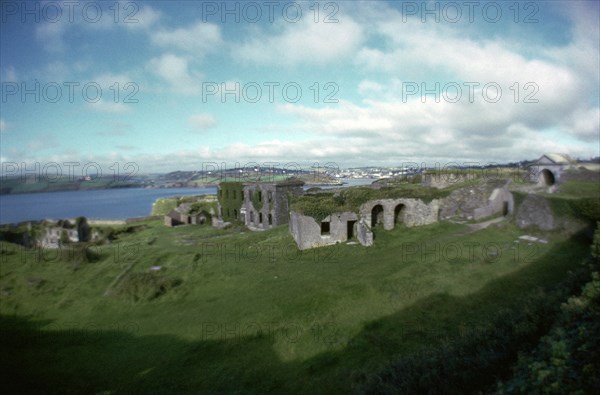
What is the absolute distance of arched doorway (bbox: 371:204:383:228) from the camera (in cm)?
2426

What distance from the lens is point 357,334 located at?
1178 cm

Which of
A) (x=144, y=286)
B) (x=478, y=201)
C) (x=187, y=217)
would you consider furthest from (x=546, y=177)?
(x=187, y=217)

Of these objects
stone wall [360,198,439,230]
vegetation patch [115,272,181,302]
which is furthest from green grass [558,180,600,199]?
vegetation patch [115,272,181,302]

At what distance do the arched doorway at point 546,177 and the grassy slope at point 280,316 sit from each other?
9.56 metres

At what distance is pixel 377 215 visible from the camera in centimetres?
2464

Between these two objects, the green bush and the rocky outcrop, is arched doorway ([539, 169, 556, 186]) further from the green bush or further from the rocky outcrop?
the green bush

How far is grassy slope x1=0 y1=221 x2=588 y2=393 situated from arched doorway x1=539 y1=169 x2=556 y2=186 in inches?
376

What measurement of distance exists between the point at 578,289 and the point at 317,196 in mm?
19080

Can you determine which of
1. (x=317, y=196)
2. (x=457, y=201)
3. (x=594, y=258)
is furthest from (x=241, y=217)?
(x=594, y=258)

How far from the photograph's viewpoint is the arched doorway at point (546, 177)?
24031mm

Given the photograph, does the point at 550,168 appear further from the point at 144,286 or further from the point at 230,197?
the point at 230,197

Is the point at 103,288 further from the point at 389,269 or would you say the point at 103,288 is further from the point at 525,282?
the point at 525,282

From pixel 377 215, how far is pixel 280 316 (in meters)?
13.2

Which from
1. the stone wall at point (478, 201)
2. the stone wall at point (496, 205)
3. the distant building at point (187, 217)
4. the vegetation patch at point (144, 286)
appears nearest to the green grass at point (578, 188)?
the stone wall at point (478, 201)
